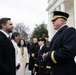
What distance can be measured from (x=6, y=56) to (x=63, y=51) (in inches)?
41.1

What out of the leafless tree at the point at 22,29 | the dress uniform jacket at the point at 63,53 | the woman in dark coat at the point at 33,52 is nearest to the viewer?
the dress uniform jacket at the point at 63,53

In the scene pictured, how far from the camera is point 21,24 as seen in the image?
9200 centimetres

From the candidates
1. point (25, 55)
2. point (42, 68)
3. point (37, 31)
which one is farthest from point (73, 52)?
point (37, 31)

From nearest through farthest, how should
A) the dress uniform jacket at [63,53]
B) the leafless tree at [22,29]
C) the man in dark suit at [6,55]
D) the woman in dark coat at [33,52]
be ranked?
the dress uniform jacket at [63,53]
the man in dark suit at [6,55]
the woman in dark coat at [33,52]
the leafless tree at [22,29]

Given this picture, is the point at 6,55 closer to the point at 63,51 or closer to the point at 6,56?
the point at 6,56

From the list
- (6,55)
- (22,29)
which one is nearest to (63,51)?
(6,55)

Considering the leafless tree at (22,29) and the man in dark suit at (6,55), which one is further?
the leafless tree at (22,29)

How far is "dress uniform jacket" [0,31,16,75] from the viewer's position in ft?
19.2

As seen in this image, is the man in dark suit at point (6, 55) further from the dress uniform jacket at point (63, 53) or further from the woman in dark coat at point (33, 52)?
the woman in dark coat at point (33, 52)

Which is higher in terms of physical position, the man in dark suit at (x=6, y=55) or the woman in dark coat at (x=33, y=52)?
the man in dark suit at (x=6, y=55)

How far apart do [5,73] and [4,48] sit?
0.45 meters

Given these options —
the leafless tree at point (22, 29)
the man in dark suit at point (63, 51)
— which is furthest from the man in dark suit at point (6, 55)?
the leafless tree at point (22, 29)

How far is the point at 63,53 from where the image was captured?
5723 mm

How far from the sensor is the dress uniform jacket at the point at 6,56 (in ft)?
19.2
